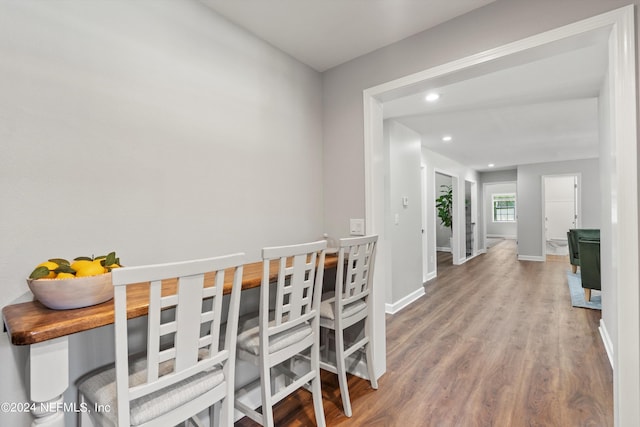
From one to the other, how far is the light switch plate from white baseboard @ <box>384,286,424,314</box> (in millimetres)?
1842

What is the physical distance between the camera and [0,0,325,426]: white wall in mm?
1129

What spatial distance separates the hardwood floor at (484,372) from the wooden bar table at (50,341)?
118cm

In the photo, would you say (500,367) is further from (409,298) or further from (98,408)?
(98,408)

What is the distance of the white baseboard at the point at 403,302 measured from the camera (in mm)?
3734

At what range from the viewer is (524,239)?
7602 mm

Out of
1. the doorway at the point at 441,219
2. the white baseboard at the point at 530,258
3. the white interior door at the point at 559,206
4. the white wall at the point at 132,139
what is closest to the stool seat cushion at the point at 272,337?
the white wall at the point at 132,139

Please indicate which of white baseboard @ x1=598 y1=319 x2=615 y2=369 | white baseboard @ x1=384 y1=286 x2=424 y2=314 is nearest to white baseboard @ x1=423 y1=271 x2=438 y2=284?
white baseboard @ x1=384 y1=286 x2=424 y2=314

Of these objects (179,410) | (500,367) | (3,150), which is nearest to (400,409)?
(500,367)

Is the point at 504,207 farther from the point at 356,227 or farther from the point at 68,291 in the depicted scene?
the point at 68,291

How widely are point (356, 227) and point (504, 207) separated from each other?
12.7 meters

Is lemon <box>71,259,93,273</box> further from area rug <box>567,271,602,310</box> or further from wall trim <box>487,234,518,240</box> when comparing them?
wall trim <box>487,234,518,240</box>

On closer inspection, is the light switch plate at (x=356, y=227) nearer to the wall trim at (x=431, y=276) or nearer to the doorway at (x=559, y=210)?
the wall trim at (x=431, y=276)

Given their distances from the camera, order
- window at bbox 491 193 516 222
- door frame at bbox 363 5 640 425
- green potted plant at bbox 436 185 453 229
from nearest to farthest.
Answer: door frame at bbox 363 5 640 425, green potted plant at bbox 436 185 453 229, window at bbox 491 193 516 222

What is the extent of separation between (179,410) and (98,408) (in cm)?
28
